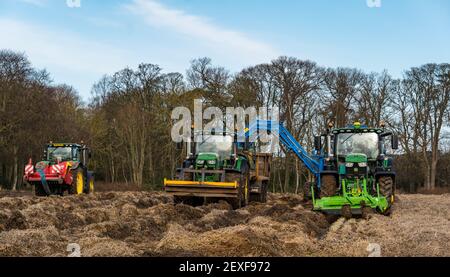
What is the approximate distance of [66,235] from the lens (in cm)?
970

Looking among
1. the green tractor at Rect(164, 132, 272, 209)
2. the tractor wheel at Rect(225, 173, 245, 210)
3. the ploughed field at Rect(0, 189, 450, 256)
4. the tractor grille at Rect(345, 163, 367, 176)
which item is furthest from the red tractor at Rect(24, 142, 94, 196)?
the tractor grille at Rect(345, 163, 367, 176)

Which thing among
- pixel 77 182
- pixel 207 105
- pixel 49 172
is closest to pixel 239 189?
pixel 49 172

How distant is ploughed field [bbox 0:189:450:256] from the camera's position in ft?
24.6

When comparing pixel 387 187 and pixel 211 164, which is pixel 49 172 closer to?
pixel 211 164

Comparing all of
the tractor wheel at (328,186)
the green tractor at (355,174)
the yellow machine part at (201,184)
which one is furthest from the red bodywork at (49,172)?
the tractor wheel at (328,186)

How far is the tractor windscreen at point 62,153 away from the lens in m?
22.6

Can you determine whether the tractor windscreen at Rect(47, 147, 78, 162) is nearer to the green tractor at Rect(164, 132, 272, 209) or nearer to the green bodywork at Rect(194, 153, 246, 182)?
the green tractor at Rect(164, 132, 272, 209)

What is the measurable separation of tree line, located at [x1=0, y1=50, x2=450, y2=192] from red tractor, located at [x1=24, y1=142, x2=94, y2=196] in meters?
11.9

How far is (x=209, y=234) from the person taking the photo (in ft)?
28.2

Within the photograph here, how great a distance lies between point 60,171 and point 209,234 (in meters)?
14.3

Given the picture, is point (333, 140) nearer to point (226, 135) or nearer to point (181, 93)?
point (226, 135)
